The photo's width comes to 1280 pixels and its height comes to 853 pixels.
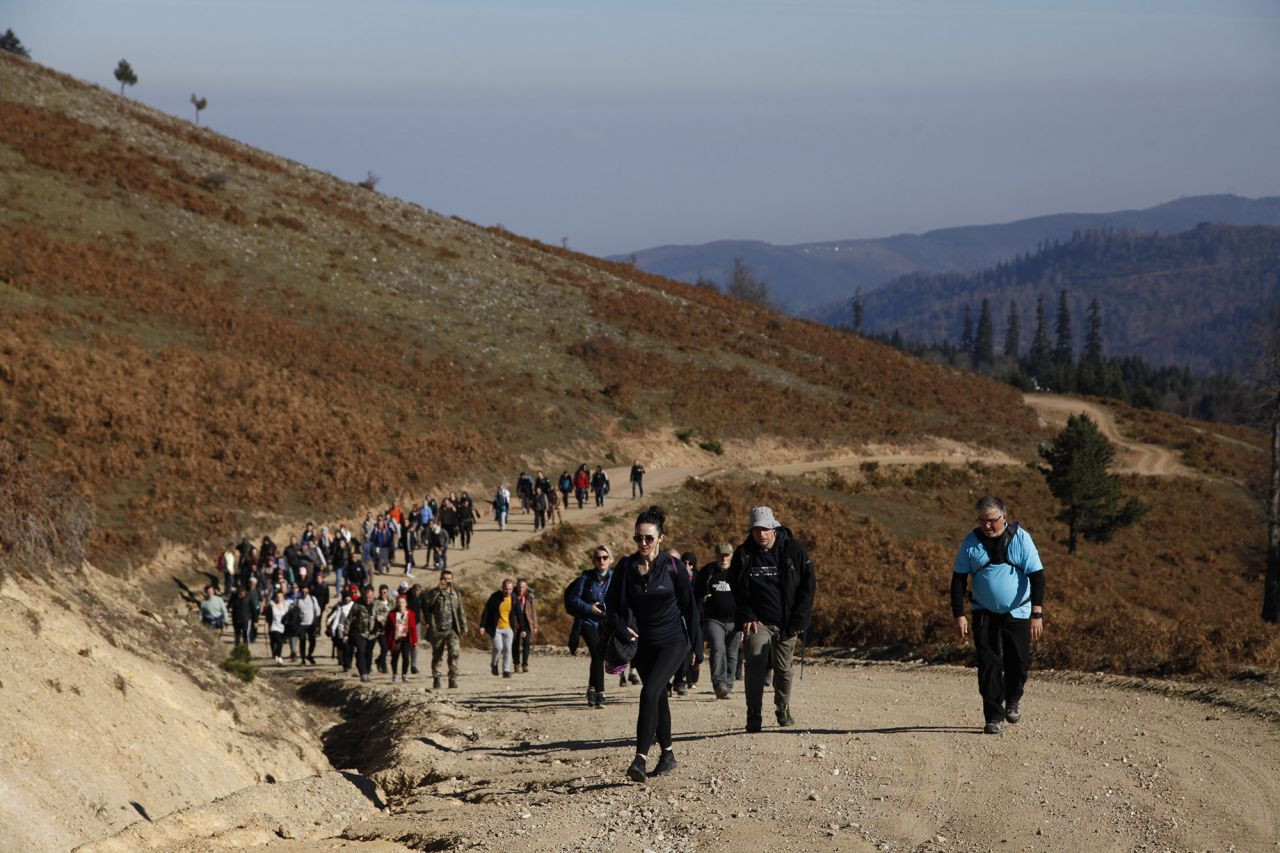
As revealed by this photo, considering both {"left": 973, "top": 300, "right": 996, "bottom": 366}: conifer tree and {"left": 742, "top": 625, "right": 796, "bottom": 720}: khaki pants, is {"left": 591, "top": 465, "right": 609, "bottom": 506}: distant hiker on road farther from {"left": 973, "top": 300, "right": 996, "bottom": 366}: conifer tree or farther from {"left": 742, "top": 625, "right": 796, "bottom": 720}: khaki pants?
{"left": 973, "top": 300, "right": 996, "bottom": 366}: conifer tree

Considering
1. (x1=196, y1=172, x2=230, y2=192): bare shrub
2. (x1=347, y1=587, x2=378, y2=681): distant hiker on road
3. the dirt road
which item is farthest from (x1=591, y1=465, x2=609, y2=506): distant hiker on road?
(x1=196, y1=172, x2=230, y2=192): bare shrub

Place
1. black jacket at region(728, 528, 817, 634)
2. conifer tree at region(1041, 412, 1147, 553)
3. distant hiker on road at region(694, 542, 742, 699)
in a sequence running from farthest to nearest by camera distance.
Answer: conifer tree at region(1041, 412, 1147, 553)
distant hiker on road at region(694, 542, 742, 699)
black jacket at region(728, 528, 817, 634)

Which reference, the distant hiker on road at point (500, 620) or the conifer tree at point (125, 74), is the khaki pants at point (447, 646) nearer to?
Result: the distant hiker on road at point (500, 620)

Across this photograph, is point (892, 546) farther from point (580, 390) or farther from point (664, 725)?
point (664, 725)

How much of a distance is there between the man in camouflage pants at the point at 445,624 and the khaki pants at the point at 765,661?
723 centimetres

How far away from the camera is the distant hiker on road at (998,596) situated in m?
10.2

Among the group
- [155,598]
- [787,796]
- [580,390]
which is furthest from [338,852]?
[580,390]

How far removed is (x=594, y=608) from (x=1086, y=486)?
38.8m

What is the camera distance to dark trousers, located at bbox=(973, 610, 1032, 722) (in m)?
10.4

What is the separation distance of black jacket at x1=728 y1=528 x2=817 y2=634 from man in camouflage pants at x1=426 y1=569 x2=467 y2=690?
302 inches

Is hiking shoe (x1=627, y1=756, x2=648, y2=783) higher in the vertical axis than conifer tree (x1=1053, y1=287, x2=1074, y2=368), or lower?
lower

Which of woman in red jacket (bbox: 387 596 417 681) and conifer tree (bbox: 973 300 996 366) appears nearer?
woman in red jacket (bbox: 387 596 417 681)

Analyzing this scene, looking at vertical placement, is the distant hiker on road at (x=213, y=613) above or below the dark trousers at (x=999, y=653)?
below

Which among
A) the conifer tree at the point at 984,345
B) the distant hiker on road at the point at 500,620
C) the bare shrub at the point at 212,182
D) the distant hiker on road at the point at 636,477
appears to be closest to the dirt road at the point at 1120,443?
the distant hiker on road at the point at 636,477
